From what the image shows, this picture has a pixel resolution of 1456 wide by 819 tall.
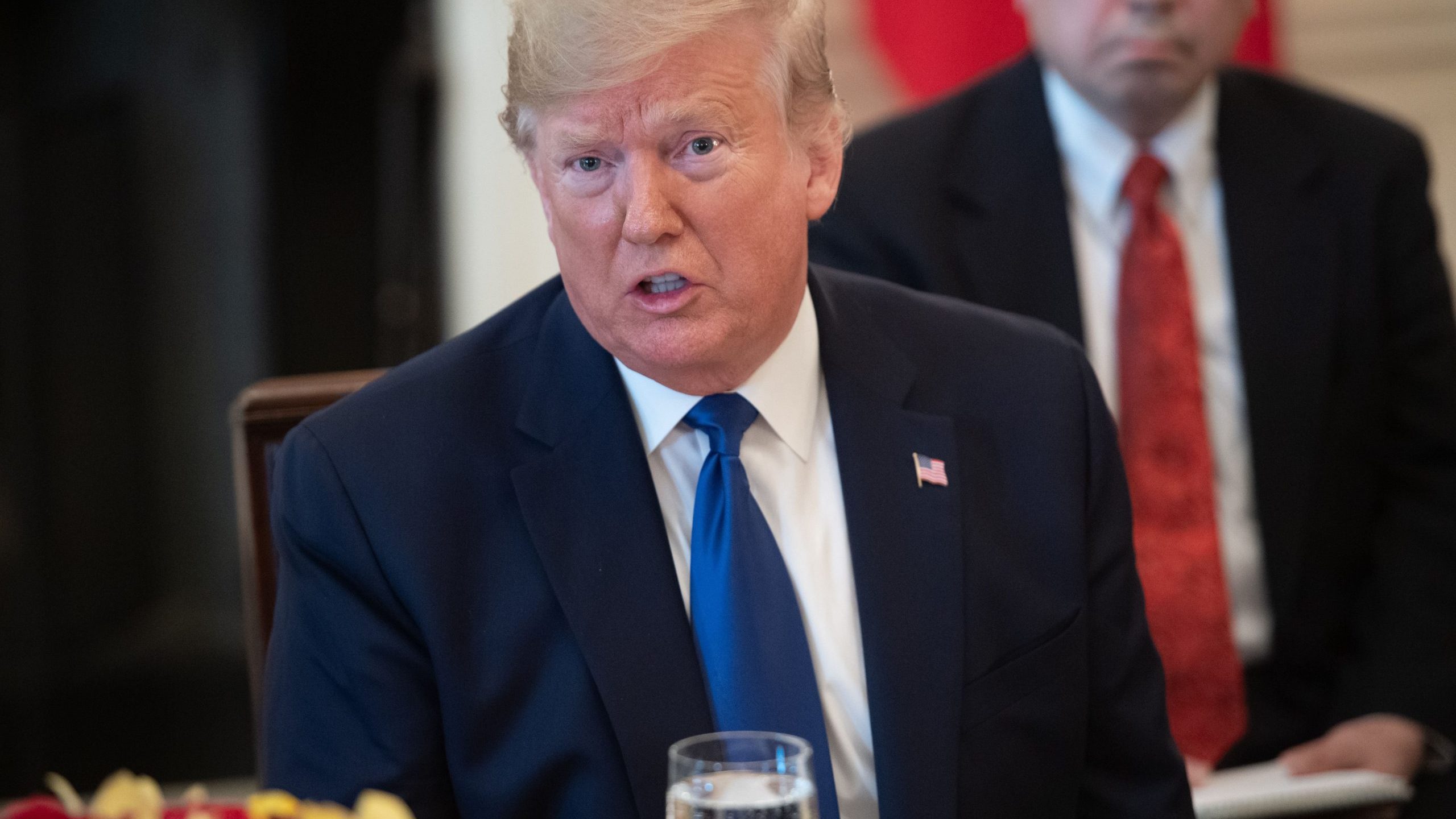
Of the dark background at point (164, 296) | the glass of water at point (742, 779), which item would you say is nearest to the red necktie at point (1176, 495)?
the glass of water at point (742, 779)

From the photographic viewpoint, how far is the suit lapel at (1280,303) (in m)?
2.23

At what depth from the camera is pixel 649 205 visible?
1299 mm

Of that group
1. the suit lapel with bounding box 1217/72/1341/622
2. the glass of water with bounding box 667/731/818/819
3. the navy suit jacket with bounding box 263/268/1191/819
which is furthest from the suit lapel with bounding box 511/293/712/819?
the suit lapel with bounding box 1217/72/1341/622

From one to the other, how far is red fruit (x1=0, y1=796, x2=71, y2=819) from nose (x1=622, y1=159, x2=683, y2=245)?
2.17 ft

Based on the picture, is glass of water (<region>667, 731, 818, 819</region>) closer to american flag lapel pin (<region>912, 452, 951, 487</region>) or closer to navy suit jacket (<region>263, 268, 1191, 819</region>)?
navy suit jacket (<region>263, 268, 1191, 819</region>)

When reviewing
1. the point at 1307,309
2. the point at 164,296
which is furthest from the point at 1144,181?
the point at 164,296

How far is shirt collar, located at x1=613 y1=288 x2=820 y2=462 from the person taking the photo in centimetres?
146

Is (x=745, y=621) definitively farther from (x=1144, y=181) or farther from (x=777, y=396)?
(x=1144, y=181)

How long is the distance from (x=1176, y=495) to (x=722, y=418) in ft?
3.23

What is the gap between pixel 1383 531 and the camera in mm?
2336

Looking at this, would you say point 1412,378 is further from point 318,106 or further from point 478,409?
point 318,106

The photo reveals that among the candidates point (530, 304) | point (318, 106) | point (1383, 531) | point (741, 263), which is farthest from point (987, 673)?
point (318, 106)

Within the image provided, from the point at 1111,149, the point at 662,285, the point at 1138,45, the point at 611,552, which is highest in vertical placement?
the point at 1138,45

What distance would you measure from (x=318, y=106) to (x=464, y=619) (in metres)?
3.03
